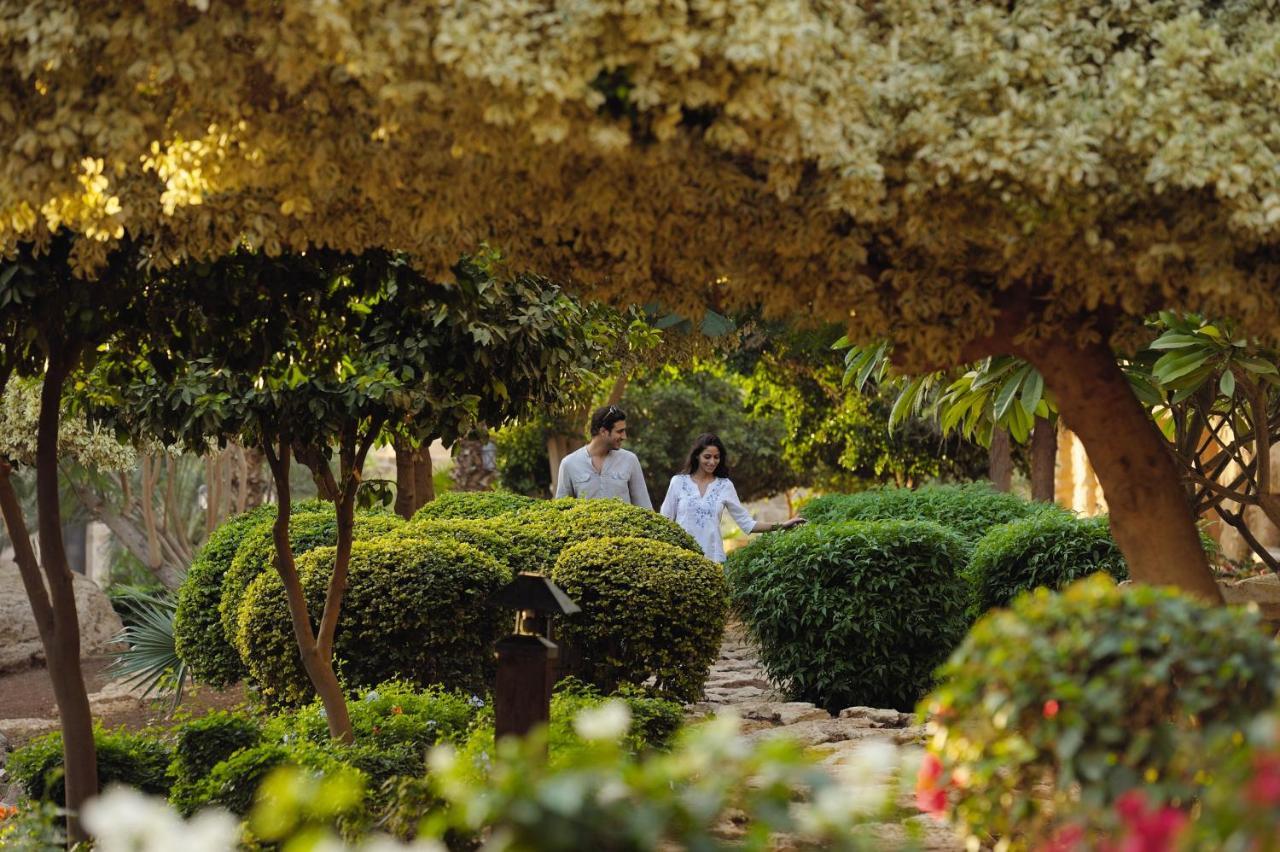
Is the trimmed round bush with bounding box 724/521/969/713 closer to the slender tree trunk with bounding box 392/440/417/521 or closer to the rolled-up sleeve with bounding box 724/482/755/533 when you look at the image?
the rolled-up sleeve with bounding box 724/482/755/533

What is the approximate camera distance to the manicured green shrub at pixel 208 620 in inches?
380

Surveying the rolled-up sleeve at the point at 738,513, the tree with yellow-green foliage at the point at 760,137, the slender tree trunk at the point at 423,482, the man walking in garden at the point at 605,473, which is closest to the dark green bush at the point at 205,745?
the tree with yellow-green foliage at the point at 760,137

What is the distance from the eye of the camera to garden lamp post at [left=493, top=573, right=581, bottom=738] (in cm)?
495

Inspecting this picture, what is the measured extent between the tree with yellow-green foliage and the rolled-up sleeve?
5.60 meters

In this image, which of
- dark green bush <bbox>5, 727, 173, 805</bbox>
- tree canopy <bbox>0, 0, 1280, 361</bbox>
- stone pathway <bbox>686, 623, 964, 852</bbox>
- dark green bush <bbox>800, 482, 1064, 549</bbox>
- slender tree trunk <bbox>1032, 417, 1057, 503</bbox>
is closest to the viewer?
tree canopy <bbox>0, 0, 1280, 361</bbox>

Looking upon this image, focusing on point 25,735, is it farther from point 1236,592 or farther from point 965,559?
point 1236,592

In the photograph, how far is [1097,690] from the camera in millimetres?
2795

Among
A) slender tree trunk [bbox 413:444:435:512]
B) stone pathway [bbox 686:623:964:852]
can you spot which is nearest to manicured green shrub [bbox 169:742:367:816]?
stone pathway [bbox 686:623:964:852]

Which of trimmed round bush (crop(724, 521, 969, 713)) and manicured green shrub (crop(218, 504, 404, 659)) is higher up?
manicured green shrub (crop(218, 504, 404, 659))

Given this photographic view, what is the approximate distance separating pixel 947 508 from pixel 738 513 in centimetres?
245

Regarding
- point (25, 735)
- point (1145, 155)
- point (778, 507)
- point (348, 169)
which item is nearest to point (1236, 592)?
point (1145, 155)

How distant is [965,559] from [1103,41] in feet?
19.9

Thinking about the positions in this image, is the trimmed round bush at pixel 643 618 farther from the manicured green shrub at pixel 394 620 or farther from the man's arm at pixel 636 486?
the man's arm at pixel 636 486

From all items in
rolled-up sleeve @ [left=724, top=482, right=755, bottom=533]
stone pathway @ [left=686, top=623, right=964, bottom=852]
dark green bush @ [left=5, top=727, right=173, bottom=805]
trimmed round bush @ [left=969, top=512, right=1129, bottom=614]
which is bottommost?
stone pathway @ [left=686, top=623, right=964, bottom=852]
